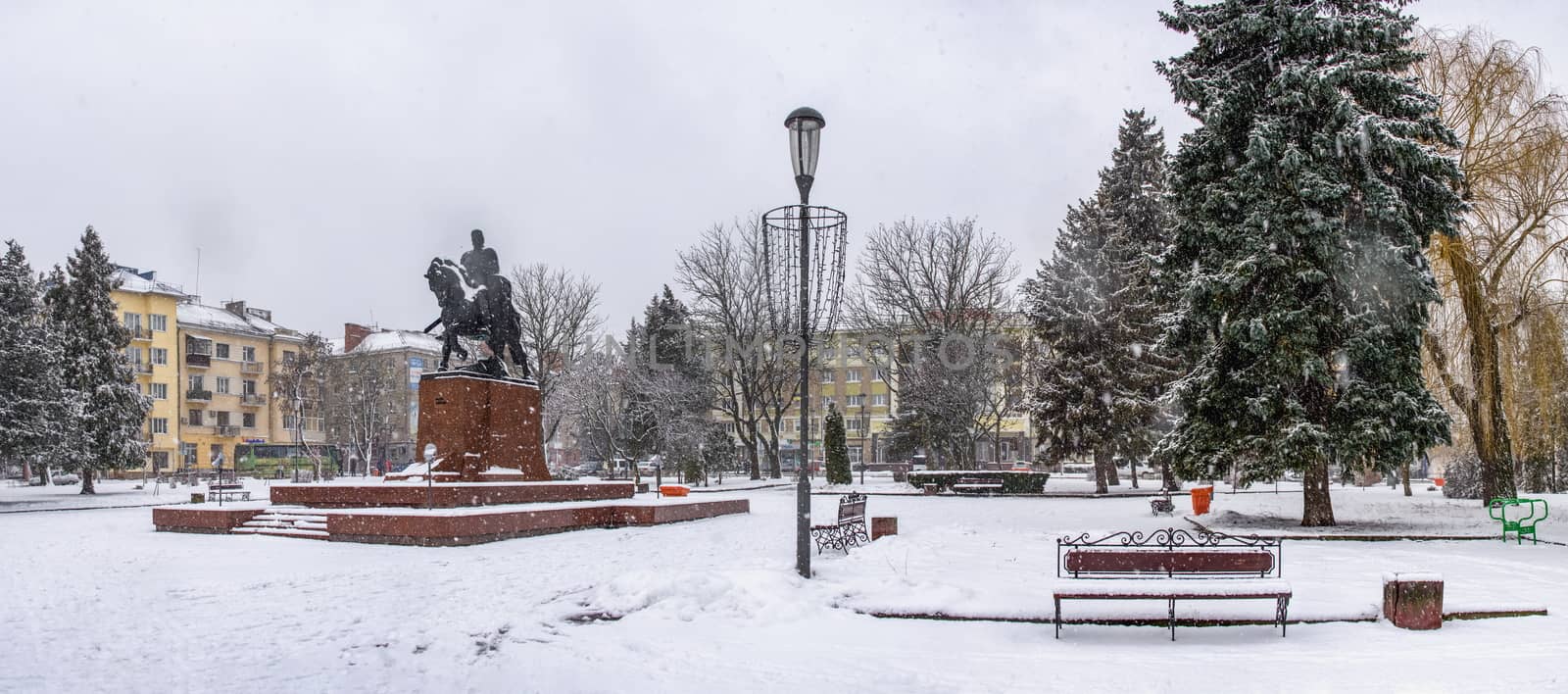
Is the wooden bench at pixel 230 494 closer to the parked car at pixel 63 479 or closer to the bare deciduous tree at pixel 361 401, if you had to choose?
the parked car at pixel 63 479

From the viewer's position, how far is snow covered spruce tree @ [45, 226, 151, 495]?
3750 cm

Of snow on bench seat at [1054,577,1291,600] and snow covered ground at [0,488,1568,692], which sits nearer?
snow covered ground at [0,488,1568,692]

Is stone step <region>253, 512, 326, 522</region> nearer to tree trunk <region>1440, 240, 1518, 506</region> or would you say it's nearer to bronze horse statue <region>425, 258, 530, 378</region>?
bronze horse statue <region>425, 258, 530, 378</region>

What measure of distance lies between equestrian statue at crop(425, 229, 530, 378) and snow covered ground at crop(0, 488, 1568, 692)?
5544 mm

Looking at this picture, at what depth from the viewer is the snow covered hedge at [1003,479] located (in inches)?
1297

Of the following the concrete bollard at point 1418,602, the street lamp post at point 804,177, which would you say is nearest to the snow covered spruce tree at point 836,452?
the street lamp post at point 804,177

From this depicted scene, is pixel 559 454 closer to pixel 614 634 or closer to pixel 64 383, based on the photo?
pixel 64 383

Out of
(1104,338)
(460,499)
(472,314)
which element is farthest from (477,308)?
(1104,338)

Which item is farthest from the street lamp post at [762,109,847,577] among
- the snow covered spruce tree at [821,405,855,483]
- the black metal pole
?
the snow covered spruce tree at [821,405,855,483]

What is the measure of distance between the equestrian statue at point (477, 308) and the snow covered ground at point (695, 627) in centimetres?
554

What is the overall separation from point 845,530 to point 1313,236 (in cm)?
1035

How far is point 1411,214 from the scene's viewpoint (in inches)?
715

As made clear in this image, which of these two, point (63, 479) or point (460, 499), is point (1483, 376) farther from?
point (63, 479)

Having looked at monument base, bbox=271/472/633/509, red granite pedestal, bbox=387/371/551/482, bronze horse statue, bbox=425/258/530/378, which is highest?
bronze horse statue, bbox=425/258/530/378
